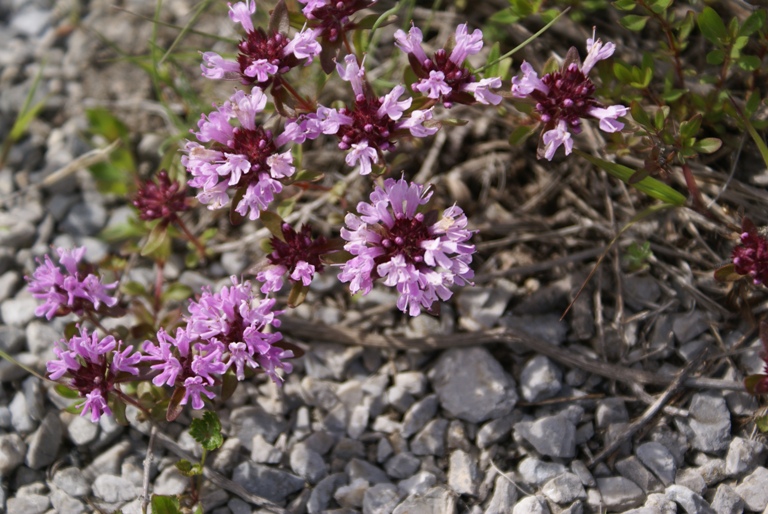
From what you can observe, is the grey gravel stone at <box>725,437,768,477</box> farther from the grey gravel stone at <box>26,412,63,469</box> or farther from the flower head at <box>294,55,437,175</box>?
the grey gravel stone at <box>26,412,63,469</box>

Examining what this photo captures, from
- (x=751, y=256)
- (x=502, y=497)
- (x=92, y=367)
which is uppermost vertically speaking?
(x=751, y=256)

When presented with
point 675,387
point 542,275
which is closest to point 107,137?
point 542,275

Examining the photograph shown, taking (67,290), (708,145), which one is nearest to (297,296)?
(67,290)

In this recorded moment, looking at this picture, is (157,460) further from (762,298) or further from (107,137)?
(762,298)

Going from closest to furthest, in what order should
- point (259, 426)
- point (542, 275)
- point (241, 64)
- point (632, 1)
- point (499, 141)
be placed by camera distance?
point (241, 64) → point (632, 1) → point (259, 426) → point (542, 275) → point (499, 141)

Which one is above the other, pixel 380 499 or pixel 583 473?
pixel 583 473

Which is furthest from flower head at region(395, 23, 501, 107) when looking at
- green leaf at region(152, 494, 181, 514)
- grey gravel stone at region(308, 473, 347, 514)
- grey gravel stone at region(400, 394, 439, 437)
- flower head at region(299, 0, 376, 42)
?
green leaf at region(152, 494, 181, 514)

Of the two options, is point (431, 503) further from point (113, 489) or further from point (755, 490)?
point (113, 489)
